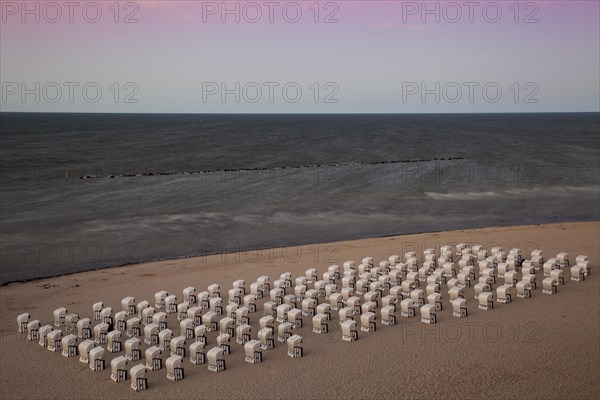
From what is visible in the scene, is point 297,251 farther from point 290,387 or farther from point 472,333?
point 290,387

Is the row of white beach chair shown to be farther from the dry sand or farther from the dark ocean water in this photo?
the dark ocean water

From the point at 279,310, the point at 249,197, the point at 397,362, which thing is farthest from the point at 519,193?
the point at 397,362

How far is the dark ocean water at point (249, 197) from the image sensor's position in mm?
37844

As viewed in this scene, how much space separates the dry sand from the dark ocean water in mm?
12869

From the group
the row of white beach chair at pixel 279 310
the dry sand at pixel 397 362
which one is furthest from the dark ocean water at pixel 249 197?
the dry sand at pixel 397 362

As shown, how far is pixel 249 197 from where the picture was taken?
5534cm

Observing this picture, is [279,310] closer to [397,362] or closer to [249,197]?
[397,362]

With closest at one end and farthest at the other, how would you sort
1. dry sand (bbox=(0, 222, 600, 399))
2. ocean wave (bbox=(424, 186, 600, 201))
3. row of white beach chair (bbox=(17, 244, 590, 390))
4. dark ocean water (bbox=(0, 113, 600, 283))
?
dry sand (bbox=(0, 222, 600, 399)), row of white beach chair (bbox=(17, 244, 590, 390)), dark ocean water (bbox=(0, 113, 600, 283)), ocean wave (bbox=(424, 186, 600, 201))

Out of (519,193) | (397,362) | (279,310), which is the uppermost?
(519,193)

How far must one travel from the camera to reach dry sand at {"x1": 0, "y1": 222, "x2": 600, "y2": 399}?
51.2 feet

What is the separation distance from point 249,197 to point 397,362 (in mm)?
39349

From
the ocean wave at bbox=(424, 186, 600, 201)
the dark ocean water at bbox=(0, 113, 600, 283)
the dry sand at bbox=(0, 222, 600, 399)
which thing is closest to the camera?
the dry sand at bbox=(0, 222, 600, 399)

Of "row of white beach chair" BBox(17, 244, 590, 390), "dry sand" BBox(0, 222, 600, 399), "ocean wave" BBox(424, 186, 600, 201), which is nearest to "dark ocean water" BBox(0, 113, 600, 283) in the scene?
"ocean wave" BBox(424, 186, 600, 201)

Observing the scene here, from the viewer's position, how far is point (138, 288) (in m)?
25.5
